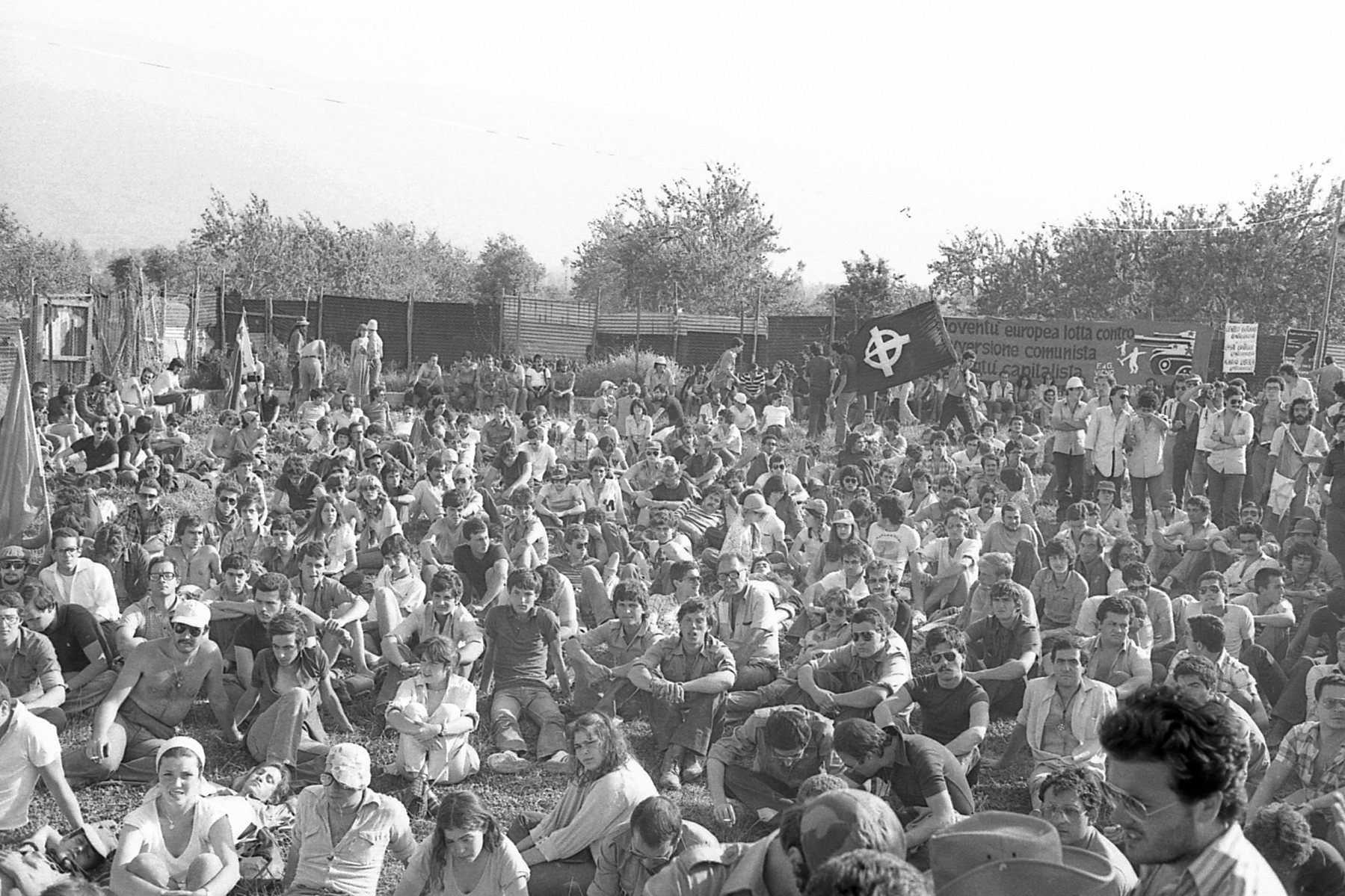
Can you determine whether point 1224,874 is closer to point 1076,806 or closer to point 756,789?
point 1076,806

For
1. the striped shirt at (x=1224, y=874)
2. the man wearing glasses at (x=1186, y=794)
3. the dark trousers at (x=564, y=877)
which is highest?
the man wearing glasses at (x=1186, y=794)

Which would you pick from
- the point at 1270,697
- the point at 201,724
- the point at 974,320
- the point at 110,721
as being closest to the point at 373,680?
the point at 201,724

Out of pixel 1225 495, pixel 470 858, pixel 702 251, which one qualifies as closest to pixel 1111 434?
pixel 1225 495

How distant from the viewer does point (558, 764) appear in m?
7.32

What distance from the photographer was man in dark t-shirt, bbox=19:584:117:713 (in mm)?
7746

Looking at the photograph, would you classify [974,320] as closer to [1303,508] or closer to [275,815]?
[1303,508]

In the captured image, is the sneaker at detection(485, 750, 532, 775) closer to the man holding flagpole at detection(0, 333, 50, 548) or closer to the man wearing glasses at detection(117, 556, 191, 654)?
the man wearing glasses at detection(117, 556, 191, 654)

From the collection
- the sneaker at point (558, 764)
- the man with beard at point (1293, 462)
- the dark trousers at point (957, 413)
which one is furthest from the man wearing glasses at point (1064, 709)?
the dark trousers at point (957, 413)

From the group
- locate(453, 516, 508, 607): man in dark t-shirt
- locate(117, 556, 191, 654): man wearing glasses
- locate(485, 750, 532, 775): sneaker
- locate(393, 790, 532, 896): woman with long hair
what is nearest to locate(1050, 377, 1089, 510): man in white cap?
locate(453, 516, 508, 607): man in dark t-shirt

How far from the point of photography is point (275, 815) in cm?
635

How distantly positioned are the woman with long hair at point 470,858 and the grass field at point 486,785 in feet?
3.07

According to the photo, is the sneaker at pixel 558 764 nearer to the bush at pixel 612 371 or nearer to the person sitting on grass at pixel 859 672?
the person sitting on grass at pixel 859 672

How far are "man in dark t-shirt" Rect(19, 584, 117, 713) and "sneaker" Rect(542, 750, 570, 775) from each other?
2537mm

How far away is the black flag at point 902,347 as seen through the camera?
15.7m
